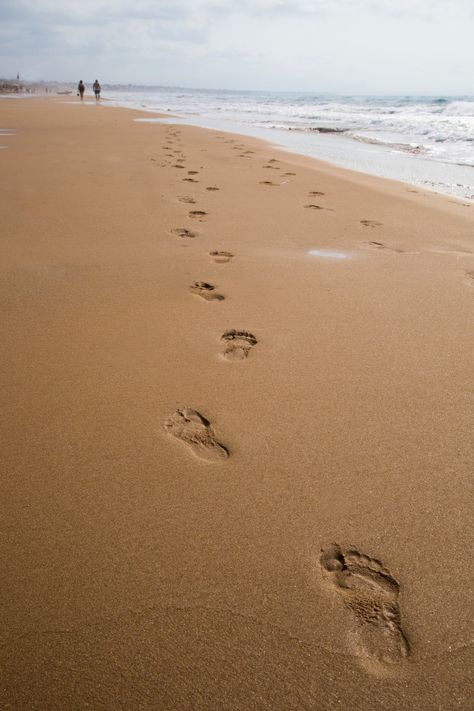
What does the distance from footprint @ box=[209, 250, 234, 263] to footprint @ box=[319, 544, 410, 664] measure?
2041mm

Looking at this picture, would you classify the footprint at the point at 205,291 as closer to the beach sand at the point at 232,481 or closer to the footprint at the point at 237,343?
the beach sand at the point at 232,481

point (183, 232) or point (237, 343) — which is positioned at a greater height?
point (183, 232)

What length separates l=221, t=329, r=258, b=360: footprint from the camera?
1.86 metres

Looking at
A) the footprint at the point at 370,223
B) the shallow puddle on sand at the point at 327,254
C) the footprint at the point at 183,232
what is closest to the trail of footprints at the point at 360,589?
the shallow puddle on sand at the point at 327,254

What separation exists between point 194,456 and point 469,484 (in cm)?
79

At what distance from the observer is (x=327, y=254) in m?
3.06

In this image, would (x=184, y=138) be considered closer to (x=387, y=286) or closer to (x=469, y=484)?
(x=387, y=286)

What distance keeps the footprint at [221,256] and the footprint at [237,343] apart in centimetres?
93

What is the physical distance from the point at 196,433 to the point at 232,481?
9.0 inches

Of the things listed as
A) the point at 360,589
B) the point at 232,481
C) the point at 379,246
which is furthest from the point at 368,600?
the point at 379,246

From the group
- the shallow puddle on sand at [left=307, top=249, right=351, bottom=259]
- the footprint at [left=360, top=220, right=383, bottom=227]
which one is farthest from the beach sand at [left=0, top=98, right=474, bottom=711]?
the footprint at [left=360, top=220, right=383, bottom=227]

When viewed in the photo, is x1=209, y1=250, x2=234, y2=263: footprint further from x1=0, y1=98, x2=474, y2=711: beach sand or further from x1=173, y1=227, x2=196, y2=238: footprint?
x1=173, y1=227, x2=196, y2=238: footprint

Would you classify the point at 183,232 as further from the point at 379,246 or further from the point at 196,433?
the point at 196,433

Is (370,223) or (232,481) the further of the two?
(370,223)
